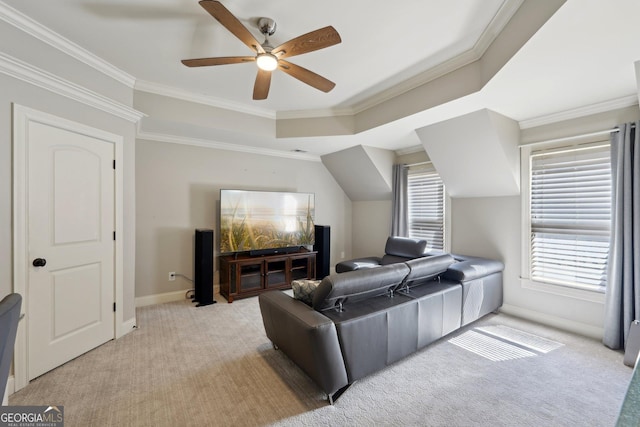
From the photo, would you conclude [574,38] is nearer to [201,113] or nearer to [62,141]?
[201,113]

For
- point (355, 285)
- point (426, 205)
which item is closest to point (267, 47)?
point (355, 285)

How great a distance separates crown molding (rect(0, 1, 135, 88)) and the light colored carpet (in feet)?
8.83

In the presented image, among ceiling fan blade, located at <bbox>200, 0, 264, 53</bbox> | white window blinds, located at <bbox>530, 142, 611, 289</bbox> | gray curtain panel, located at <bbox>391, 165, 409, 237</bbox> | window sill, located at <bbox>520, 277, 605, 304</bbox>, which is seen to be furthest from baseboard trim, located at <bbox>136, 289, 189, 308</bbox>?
white window blinds, located at <bbox>530, 142, 611, 289</bbox>

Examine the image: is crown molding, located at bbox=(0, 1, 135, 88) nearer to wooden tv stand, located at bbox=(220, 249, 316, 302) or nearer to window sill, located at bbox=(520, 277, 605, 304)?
wooden tv stand, located at bbox=(220, 249, 316, 302)

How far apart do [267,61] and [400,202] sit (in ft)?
11.1

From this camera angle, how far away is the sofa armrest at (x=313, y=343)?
1.73 meters

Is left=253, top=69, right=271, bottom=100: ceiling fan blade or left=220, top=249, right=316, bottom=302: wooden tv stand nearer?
left=253, top=69, right=271, bottom=100: ceiling fan blade

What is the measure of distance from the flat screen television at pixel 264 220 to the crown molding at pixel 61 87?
1538mm

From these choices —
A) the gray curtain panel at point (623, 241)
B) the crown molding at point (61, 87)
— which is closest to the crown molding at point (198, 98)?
the crown molding at point (61, 87)

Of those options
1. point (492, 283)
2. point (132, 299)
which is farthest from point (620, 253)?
point (132, 299)

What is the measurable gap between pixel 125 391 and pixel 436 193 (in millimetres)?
4432

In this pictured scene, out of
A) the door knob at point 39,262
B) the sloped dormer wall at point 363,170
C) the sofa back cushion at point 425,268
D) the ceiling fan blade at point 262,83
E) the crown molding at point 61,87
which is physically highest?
the ceiling fan blade at point 262,83

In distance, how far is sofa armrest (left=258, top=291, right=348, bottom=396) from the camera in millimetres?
1730

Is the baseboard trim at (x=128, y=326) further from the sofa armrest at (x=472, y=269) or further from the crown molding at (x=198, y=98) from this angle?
the sofa armrest at (x=472, y=269)
